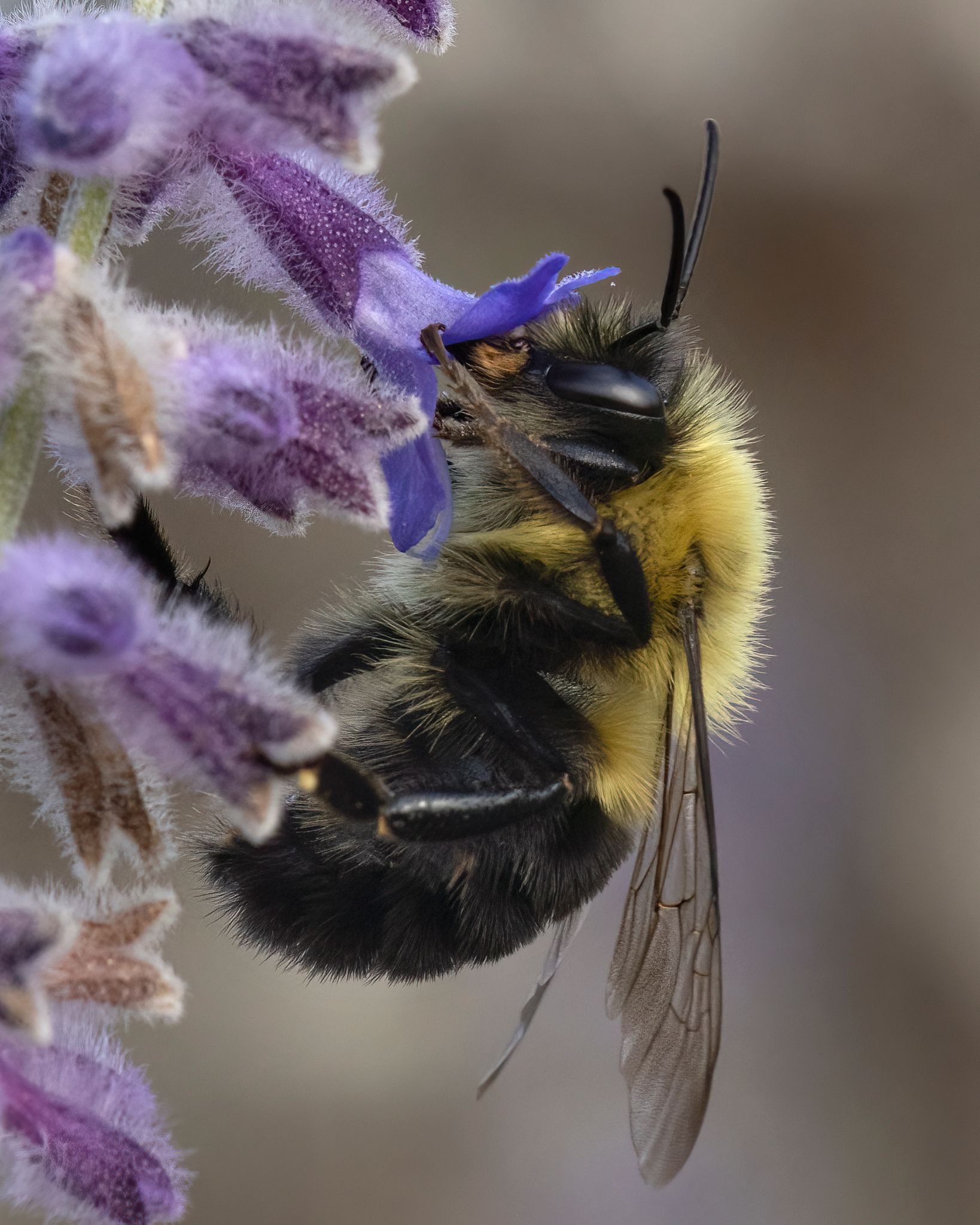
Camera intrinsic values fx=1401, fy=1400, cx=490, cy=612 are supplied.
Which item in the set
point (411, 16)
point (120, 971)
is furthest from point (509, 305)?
point (120, 971)

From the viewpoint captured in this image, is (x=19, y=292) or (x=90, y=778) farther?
(x=90, y=778)

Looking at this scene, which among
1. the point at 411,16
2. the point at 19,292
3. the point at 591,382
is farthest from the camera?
the point at 591,382

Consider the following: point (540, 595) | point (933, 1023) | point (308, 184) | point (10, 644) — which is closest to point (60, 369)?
point (10, 644)

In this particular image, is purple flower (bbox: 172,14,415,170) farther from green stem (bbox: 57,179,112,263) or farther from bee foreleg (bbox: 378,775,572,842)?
bee foreleg (bbox: 378,775,572,842)

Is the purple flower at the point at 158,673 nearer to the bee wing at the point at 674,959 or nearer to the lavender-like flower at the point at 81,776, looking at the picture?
the lavender-like flower at the point at 81,776

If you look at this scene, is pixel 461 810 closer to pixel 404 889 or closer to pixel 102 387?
pixel 404 889

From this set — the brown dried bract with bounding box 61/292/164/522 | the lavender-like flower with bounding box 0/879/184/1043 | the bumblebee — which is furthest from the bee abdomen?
the brown dried bract with bounding box 61/292/164/522
